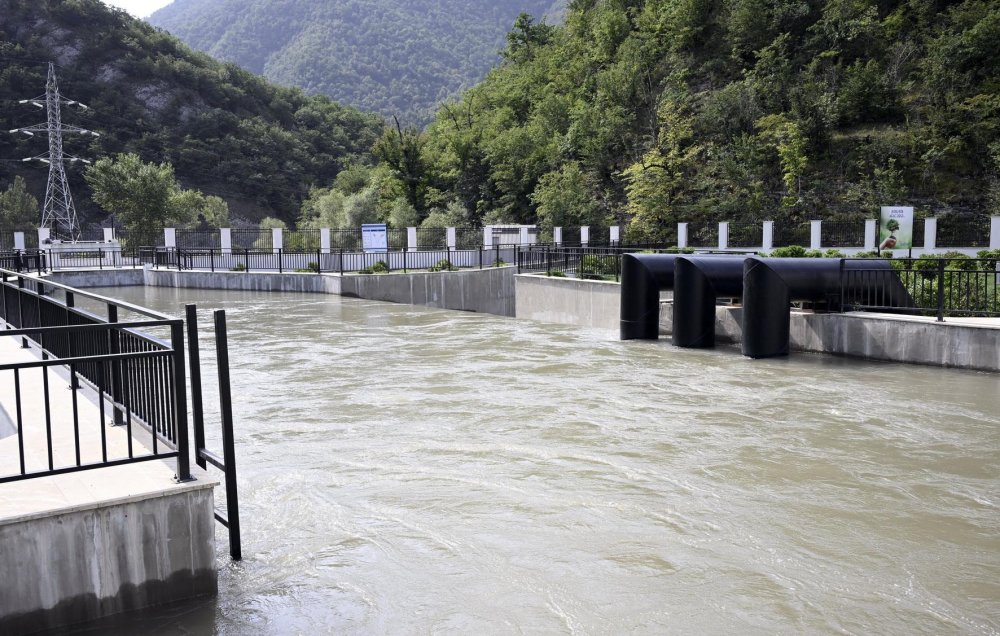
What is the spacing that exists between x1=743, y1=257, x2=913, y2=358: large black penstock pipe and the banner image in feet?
49.6

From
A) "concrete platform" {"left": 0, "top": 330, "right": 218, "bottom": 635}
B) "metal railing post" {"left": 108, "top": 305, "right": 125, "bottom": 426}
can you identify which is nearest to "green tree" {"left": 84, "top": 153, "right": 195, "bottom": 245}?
"metal railing post" {"left": 108, "top": 305, "right": 125, "bottom": 426}

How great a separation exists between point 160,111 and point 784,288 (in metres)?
101

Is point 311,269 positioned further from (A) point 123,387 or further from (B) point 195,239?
(B) point 195,239

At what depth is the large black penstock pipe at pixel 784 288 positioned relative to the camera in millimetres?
12922

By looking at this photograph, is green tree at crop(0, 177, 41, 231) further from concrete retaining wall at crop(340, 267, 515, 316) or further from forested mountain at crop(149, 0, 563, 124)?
forested mountain at crop(149, 0, 563, 124)

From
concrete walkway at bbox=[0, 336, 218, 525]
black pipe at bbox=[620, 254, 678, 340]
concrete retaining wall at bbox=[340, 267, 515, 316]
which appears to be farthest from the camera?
concrete retaining wall at bbox=[340, 267, 515, 316]

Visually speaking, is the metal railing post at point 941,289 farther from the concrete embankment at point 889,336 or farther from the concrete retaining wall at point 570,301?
the concrete retaining wall at point 570,301

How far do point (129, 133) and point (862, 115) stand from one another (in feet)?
260

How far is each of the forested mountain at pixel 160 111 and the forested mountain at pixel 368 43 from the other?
3639cm

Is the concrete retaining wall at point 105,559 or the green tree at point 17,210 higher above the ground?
the green tree at point 17,210

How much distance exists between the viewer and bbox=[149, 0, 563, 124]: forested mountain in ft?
490

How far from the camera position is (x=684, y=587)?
5.04 meters

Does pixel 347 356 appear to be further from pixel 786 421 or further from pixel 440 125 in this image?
pixel 440 125

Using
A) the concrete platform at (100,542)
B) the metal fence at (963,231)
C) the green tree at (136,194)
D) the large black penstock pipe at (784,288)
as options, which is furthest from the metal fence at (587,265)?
the green tree at (136,194)
